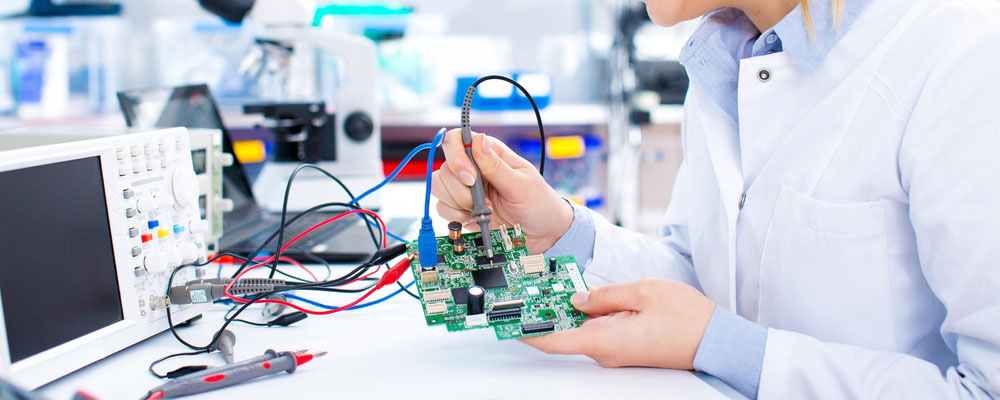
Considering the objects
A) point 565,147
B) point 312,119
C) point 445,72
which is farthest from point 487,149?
point 445,72

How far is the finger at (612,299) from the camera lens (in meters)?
0.72

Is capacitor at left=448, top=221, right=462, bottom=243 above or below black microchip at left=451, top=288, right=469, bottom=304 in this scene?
above

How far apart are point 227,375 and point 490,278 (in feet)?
0.97

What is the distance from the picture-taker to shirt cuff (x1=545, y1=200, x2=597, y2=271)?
1043mm

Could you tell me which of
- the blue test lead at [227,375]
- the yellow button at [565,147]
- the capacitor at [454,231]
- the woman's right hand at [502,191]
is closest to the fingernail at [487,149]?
the woman's right hand at [502,191]

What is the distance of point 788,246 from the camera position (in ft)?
2.71

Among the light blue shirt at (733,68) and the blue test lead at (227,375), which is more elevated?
the light blue shirt at (733,68)

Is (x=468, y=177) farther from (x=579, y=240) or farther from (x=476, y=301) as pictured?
(x=579, y=240)

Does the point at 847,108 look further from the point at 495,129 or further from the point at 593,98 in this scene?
the point at 593,98

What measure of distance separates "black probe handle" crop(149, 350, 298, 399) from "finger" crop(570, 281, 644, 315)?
12.5 inches

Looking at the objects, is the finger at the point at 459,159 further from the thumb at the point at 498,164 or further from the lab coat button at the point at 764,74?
the lab coat button at the point at 764,74

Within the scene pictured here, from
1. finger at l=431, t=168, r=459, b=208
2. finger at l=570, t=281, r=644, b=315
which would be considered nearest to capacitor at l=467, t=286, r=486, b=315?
finger at l=570, t=281, r=644, b=315

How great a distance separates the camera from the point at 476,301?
2.32ft

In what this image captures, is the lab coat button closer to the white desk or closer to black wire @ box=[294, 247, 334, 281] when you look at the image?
the white desk
